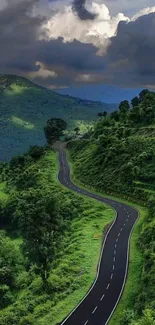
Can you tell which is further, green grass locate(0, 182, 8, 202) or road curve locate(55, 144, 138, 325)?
green grass locate(0, 182, 8, 202)

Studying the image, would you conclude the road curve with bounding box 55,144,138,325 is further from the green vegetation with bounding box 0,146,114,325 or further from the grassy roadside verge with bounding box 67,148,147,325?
the green vegetation with bounding box 0,146,114,325

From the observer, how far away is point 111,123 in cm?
17062

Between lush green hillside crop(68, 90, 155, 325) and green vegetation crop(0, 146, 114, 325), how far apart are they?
30.1 ft

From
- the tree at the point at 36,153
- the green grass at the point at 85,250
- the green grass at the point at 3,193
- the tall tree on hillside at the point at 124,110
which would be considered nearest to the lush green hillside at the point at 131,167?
the tall tree on hillside at the point at 124,110

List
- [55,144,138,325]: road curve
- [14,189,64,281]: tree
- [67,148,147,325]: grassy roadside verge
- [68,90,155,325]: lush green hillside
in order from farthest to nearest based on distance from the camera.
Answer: [14,189,64,281]: tree, [68,90,155,325]: lush green hillside, [67,148,147,325]: grassy roadside verge, [55,144,138,325]: road curve

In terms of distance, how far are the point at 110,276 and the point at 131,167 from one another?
5318 cm

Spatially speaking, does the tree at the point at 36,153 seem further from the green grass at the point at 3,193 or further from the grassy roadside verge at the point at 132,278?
the grassy roadside verge at the point at 132,278

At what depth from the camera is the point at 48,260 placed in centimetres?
6606

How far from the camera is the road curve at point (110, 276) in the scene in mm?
55594

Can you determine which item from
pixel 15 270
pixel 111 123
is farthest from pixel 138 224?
pixel 111 123

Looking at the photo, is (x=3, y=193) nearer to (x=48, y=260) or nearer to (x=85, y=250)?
(x=85, y=250)

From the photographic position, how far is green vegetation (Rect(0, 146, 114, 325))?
60.1m

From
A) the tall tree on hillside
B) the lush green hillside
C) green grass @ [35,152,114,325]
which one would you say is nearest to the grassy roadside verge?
the lush green hillside

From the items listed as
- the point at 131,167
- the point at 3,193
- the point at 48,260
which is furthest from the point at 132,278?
the point at 3,193
